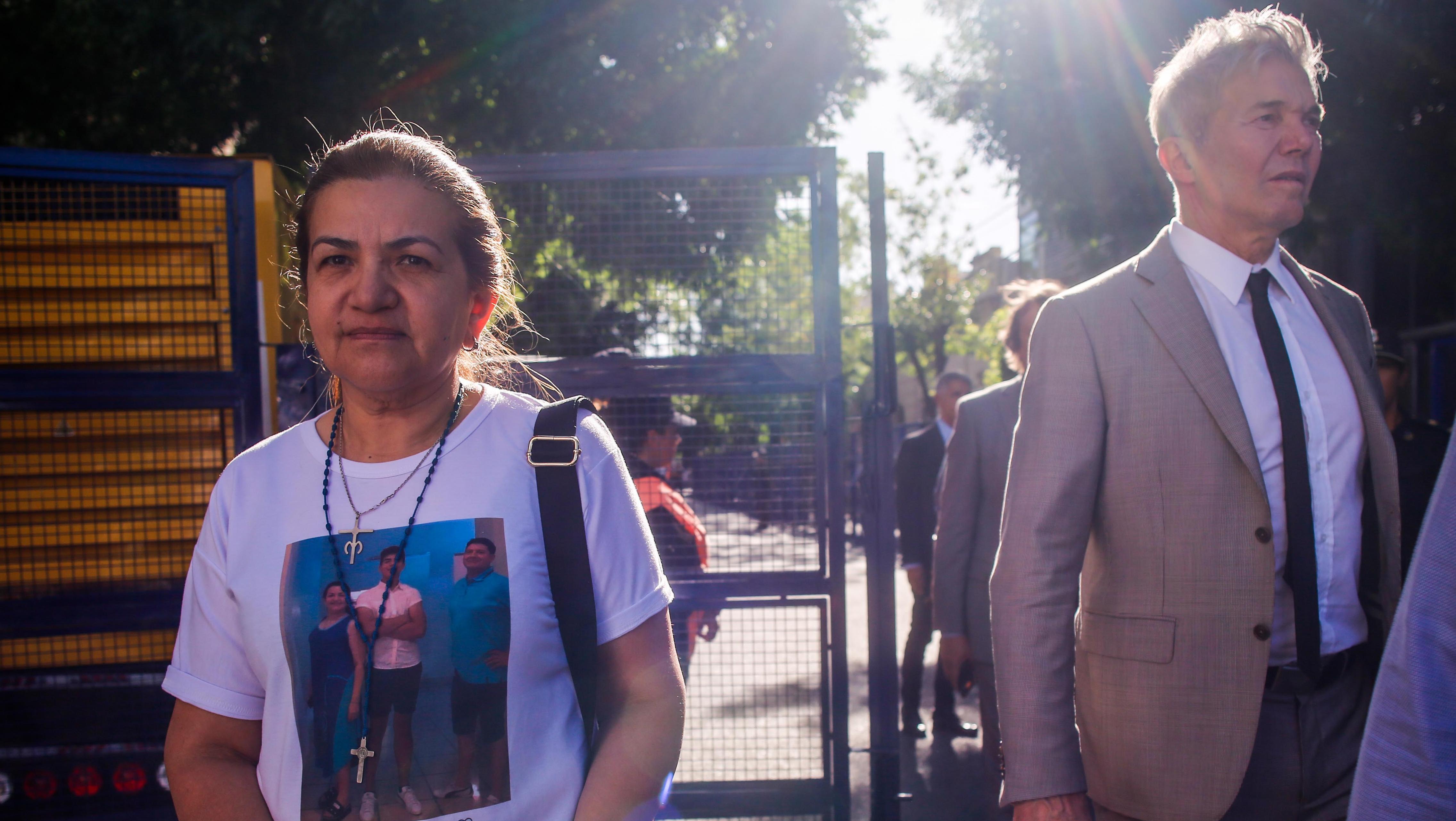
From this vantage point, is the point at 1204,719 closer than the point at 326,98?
Yes

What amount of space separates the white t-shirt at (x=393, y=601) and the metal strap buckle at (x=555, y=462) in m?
0.02

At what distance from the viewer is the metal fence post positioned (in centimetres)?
341

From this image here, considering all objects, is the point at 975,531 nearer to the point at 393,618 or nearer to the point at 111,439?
the point at 393,618

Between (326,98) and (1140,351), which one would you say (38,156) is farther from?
(326,98)

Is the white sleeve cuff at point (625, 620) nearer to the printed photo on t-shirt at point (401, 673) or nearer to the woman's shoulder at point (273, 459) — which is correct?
the printed photo on t-shirt at point (401, 673)

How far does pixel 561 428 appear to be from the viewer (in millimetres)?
1701

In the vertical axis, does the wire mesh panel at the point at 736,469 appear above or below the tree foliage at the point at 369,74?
below

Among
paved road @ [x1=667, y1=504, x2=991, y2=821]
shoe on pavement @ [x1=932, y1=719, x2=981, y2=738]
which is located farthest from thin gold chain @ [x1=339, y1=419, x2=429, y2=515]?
shoe on pavement @ [x1=932, y1=719, x2=981, y2=738]

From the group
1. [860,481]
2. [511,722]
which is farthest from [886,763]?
[511,722]

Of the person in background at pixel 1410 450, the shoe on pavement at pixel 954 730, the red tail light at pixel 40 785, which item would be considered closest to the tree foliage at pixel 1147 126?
the person in background at pixel 1410 450

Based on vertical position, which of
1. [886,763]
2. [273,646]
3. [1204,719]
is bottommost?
[886,763]

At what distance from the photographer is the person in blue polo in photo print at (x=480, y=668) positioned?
1576mm

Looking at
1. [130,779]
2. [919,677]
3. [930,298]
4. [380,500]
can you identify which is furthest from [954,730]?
[930,298]

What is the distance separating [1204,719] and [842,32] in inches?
425
